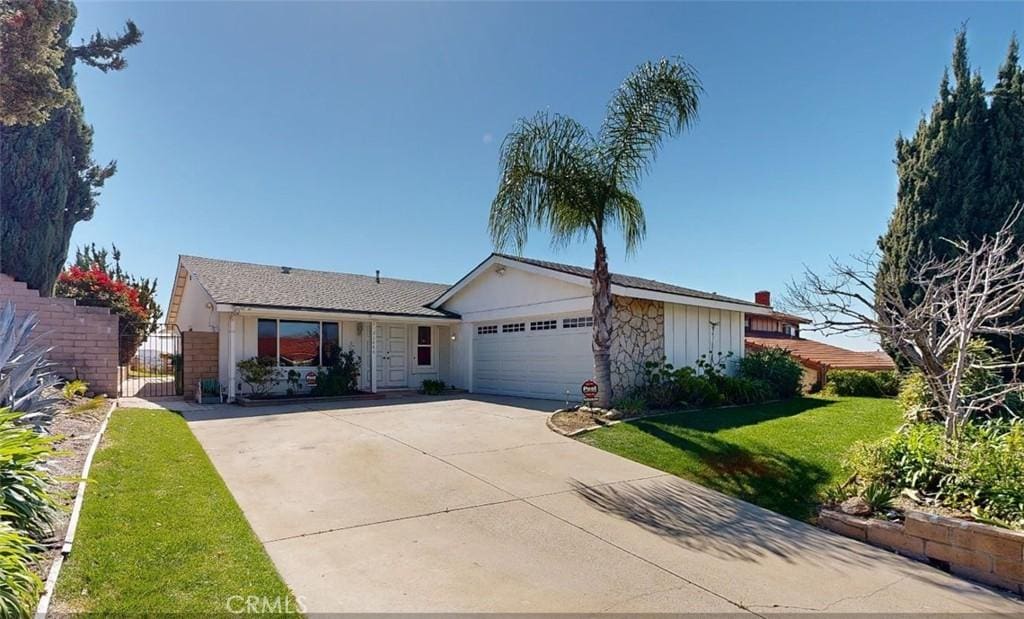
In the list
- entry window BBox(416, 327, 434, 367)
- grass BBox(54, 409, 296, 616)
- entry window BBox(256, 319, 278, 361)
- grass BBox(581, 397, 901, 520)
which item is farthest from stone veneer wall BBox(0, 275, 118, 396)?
grass BBox(581, 397, 901, 520)

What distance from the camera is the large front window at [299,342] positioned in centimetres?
1579

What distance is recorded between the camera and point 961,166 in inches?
480

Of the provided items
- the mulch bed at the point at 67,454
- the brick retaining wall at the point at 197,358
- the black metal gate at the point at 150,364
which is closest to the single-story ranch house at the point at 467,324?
the brick retaining wall at the point at 197,358

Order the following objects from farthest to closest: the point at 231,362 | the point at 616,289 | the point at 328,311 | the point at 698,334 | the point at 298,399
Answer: the point at 328,311
the point at 698,334
the point at 298,399
the point at 231,362
the point at 616,289

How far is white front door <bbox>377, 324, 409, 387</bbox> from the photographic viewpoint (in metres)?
18.0

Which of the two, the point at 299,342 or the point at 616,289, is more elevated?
the point at 616,289

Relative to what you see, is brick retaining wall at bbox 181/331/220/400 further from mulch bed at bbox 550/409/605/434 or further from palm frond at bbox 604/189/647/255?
palm frond at bbox 604/189/647/255

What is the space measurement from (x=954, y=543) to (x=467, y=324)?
1477 centimetres

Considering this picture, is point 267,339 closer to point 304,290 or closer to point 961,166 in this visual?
point 304,290

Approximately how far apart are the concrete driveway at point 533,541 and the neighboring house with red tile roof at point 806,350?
9558 mm

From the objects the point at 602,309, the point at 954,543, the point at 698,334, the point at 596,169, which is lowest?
the point at 954,543

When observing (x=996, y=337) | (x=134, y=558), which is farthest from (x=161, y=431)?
(x=996, y=337)

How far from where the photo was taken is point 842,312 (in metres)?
7.36

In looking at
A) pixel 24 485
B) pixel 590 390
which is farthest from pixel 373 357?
pixel 24 485
